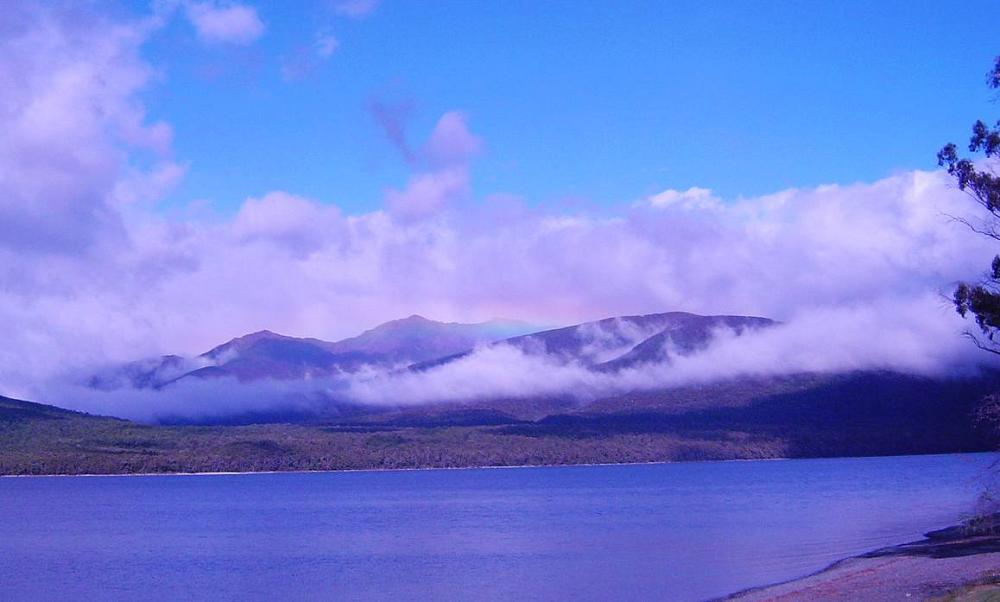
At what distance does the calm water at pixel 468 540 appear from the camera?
48.5 metres

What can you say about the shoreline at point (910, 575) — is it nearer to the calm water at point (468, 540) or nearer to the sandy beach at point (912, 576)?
the sandy beach at point (912, 576)

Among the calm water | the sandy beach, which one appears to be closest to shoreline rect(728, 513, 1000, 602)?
the sandy beach

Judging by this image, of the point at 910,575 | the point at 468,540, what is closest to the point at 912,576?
the point at 910,575

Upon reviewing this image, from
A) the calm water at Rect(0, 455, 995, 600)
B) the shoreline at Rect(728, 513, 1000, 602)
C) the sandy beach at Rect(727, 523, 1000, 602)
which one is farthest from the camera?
the calm water at Rect(0, 455, 995, 600)

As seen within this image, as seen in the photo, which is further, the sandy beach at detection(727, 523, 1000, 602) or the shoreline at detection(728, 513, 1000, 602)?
the shoreline at detection(728, 513, 1000, 602)

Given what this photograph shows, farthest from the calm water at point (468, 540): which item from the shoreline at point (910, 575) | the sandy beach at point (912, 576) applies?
the sandy beach at point (912, 576)

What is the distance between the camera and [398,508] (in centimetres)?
10644

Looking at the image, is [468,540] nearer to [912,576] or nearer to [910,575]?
[910,575]

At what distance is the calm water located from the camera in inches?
1911

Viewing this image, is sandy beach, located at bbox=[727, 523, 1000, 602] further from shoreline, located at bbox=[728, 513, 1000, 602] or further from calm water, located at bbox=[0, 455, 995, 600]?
calm water, located at bbox=[0, 455, 995, 600]

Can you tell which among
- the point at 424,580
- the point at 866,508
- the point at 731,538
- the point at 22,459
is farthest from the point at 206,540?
the point at 22,459

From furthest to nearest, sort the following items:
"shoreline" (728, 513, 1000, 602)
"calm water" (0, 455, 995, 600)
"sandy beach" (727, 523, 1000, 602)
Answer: "calm water" (0, 455, 995, 600), "shoreline" (728, 513, 1000, 602), "sandy beach" (727, 523, 1000, 602)

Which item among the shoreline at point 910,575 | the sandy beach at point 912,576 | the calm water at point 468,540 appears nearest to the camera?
the sandy beach at point 912,576

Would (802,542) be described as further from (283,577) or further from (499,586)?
(283,577)
